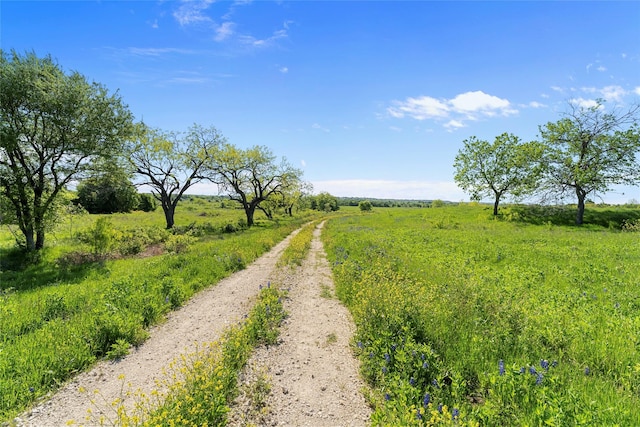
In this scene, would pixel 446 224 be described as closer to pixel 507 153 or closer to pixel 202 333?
pixel 507 153

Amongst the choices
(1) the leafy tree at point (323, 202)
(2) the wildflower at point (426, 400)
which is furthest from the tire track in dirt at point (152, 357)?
(1) the leafy tree at point (323, 202)

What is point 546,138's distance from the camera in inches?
1469

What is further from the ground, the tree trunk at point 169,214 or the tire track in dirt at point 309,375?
the tree trunk at point 169,214

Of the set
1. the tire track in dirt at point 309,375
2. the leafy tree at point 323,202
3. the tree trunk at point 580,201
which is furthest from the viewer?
the leafy tree at point 323,202

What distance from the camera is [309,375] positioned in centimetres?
550

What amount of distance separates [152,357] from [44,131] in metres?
18.3

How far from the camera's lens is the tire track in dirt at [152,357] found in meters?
4.50

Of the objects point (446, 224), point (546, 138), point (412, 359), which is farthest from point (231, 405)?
point (546, 138)

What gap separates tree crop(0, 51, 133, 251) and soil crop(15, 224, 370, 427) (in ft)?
49.0

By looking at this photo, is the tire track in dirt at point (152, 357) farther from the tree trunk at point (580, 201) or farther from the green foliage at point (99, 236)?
the tree trunk at point (580, 201)

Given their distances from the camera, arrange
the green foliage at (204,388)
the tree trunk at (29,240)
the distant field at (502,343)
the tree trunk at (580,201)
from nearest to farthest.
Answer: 1. the distant field at (502,343)
2. the green foliage at (204,388)
3. the tree trunk at (29,240)
4. the tree trunk at (580,201)

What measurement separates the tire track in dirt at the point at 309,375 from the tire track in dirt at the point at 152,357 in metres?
1.63

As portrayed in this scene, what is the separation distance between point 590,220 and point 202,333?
4732cm

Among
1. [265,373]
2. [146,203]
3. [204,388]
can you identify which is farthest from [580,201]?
[146,203]
